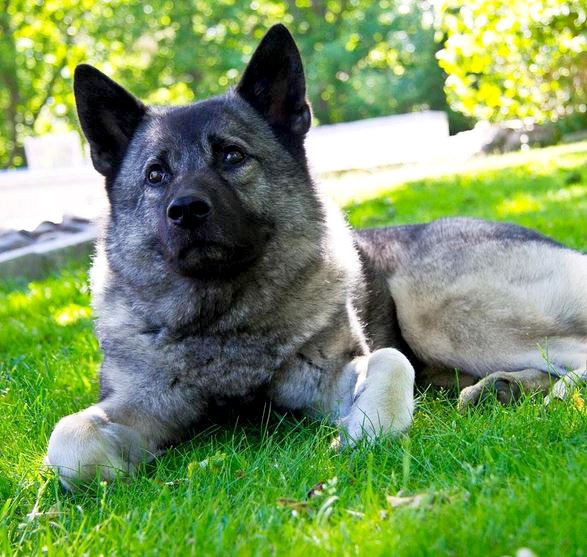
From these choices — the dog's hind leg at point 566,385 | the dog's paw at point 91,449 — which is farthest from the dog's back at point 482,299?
the dog's paw at point 91,449

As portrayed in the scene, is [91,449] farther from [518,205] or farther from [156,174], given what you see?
[518,205]

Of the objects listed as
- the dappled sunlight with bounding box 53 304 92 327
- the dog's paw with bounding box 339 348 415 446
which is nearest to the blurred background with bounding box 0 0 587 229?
the dappled sunlight with bounding box 53 304 92 327

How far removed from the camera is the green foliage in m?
27.8

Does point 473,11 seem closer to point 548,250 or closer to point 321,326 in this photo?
point 548,250

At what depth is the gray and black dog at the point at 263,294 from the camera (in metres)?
2.66

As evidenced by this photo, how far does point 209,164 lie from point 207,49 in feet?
92.6

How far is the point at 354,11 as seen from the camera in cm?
3159

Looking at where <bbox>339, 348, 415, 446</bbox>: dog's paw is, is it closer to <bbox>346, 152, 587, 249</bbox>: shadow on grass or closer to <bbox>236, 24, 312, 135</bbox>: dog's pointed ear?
<bbox>236, 24, 312, 135</bbox>: dog's pointed ear

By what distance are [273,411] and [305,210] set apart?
2.79 ft

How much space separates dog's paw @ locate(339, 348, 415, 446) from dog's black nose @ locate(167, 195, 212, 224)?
0.81 meters

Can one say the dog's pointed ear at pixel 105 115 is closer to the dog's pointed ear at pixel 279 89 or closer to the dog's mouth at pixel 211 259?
the dog's pointed ear at pixel 279 89

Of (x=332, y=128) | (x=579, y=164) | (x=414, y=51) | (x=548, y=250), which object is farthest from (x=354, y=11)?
(x=548, y=250)

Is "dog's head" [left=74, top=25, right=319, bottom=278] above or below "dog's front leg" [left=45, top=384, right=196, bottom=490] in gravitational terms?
above

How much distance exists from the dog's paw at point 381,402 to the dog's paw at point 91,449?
0.73 meters
